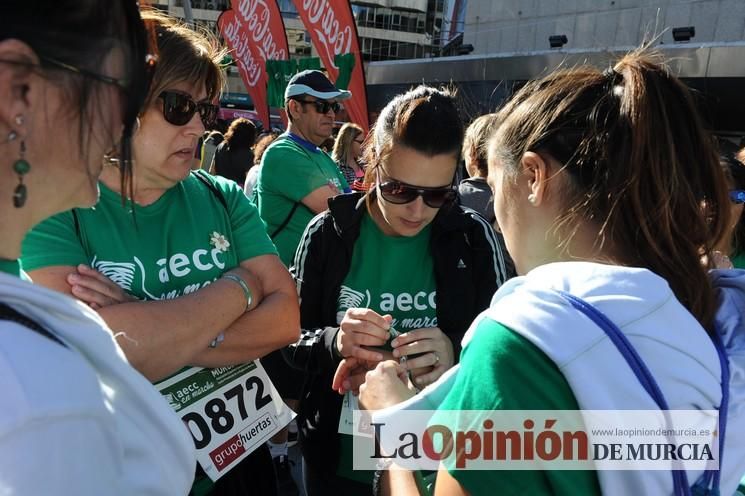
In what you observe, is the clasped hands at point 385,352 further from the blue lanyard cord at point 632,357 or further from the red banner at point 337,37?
the red banner at point 337,37

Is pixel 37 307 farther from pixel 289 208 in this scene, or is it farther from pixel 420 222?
pixel 289 208

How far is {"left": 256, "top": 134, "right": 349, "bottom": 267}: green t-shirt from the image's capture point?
342 cm

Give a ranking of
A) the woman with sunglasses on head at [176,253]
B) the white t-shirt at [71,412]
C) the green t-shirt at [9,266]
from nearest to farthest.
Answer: the white t-shirt at [71,412] → the green t-shirt at [9,266] → the woman with sunglasses on head at [176,253]

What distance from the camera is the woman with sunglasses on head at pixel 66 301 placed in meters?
0.63

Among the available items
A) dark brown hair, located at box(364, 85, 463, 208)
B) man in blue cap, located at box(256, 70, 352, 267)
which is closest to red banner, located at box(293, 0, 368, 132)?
man in blue cap, located at box(256, 70, 352, 267)

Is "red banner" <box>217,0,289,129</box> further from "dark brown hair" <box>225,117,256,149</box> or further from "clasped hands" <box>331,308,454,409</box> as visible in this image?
"clasped hands" <box>331,308,454,409</box>

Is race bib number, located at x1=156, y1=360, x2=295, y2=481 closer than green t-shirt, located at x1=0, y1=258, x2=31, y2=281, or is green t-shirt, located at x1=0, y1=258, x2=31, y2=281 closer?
green t-shirt, located at x1=0, y1=258, x2=31, y2=281

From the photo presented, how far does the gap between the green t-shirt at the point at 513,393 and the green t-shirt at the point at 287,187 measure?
249 cm

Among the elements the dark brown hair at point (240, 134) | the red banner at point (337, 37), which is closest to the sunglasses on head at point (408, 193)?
the dark brown hair at point (240, 134)

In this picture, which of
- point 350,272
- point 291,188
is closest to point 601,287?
point 350,272

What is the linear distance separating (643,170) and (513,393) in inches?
19.9

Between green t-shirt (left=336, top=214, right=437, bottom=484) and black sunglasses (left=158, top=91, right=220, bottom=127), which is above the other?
black sunglasses (left=158, top=91, right=220, bottom=127)

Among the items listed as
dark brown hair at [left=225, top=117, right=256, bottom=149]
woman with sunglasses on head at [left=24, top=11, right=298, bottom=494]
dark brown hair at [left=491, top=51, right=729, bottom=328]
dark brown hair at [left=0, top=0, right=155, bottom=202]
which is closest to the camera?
dark brown hair at [left=0, top=0, right=155, bottom=202]

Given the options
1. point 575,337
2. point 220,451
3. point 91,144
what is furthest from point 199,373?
point 575,337
